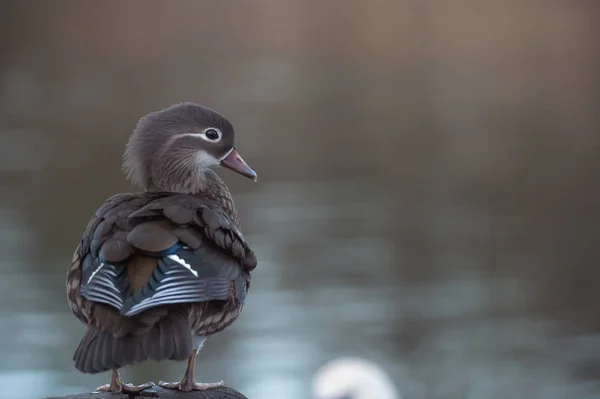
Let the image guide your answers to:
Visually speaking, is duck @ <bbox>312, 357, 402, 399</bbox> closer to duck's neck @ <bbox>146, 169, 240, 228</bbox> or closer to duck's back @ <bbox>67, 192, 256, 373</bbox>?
duck's neck @ <bbox>146, 169, 240, 228</bbox>

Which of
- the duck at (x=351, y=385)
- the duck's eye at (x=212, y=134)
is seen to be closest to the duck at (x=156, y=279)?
the duck's eye at (x=212, y=134)

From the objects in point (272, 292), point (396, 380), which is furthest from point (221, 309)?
point (272, 292)

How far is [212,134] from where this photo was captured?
4.21 meters

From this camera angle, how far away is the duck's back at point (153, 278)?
10.1 feet

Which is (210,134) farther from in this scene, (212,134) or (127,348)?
(127,348)

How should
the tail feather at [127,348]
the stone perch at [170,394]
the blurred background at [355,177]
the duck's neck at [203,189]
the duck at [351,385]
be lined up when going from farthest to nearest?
1. the blurred background at [355,177]
2. the duck at [351,385]
3. the duck's neck at [203,189]
4. the stone perch at [170,394]
5. the tail feather at [127,348]

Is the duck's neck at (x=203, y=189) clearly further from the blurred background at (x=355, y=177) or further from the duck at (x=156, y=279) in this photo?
the blurred background at (x=355, y=177)

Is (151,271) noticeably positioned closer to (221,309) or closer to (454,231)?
(221,309)

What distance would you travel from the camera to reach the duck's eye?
4.20m

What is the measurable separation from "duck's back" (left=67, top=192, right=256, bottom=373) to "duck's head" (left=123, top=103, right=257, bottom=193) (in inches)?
15.5

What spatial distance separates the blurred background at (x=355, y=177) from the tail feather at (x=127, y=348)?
172 inches

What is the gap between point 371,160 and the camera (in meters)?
13.9

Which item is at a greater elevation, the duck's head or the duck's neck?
the duck's head

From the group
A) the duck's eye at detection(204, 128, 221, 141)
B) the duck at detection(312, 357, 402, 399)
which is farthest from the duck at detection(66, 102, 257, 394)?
the duck at detection(312, 357, 402, 399)
